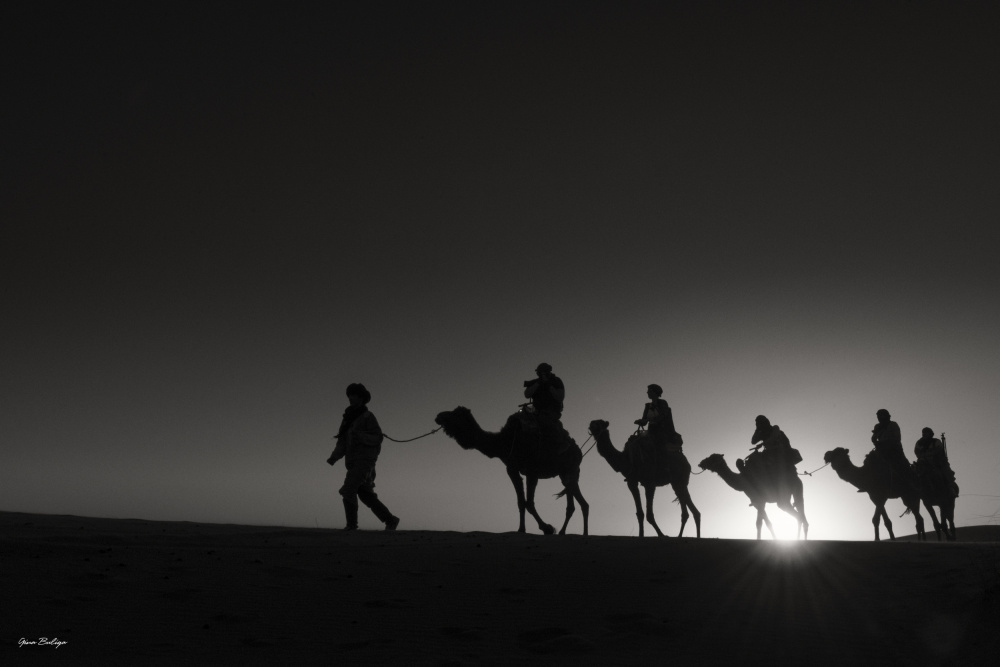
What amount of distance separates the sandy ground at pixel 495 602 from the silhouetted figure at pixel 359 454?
2.59m

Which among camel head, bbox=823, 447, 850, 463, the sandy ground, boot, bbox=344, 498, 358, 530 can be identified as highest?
camel head, bbox=823, 447, 850, 463

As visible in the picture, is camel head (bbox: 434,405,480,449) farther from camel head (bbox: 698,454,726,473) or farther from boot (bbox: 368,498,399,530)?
camel head (bbox: 698,454,726,473)

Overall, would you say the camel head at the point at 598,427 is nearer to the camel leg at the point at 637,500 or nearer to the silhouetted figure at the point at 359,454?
the camel leg at the point at 637,500

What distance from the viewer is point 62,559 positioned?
1127 centimetres

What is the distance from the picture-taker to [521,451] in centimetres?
1762

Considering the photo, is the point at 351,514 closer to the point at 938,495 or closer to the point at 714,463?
the point at 714,463

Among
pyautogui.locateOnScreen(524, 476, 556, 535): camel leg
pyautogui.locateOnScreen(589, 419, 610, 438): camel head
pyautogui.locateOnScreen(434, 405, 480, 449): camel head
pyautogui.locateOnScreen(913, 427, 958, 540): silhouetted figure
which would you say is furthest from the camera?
pyautogui.locateOnScreen(913, 427, 958, 540): silhouetted figure

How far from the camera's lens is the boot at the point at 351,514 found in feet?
52.0

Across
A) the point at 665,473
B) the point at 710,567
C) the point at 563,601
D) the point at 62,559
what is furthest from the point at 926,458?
the point at 62,559

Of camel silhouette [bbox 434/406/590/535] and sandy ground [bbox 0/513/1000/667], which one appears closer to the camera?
sandy ground [bbox 0/513/1000/667]

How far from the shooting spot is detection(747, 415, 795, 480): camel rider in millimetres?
20812

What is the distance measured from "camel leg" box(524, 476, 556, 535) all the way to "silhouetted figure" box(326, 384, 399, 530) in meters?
2.38

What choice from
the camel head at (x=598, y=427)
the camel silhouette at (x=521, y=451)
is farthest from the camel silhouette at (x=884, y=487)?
the camel silhouette at (x=521, y=451)

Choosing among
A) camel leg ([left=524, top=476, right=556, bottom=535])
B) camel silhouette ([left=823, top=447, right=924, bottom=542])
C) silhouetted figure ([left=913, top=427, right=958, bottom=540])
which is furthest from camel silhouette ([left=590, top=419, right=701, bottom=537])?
→ silhouetted figure ([left=913, top=427, right=958, bottom=540])
